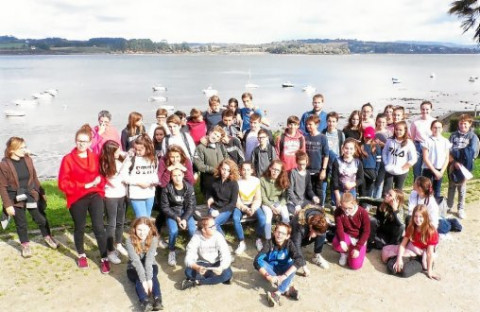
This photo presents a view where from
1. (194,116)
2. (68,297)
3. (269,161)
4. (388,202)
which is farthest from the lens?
(194,116)

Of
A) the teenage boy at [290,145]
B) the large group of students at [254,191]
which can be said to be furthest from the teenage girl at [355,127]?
the teenage boy at [290,145]

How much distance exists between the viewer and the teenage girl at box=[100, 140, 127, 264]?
6738mm

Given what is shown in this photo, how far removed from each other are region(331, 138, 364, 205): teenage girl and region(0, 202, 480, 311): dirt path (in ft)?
4.49

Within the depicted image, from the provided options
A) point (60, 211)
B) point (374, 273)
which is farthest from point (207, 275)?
point (60, 211)

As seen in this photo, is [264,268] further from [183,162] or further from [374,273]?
[183,162]

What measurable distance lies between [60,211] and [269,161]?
4963 millimetres

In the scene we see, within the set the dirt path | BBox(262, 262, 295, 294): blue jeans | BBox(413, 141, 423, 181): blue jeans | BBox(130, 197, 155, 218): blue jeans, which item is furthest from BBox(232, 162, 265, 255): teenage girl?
BBox(413, 141, 423, 181): blue jeans

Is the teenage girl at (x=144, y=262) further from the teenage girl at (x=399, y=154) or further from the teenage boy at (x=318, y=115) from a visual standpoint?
the teenage girl at (x=399, y=154)

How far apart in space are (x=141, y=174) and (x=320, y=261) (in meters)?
3.30

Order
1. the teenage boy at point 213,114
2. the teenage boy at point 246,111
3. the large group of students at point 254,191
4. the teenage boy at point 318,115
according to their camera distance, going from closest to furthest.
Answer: the large group of students at point 254,191, the teenage boy at point 318,115, the teenage boy at point 213,114, the teenage boy at point 246,111

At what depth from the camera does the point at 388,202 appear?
23.3ft

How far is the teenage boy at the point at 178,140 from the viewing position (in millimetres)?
7907

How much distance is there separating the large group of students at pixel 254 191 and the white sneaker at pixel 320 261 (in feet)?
0.05

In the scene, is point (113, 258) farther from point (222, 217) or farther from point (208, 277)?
point (222, 217)
